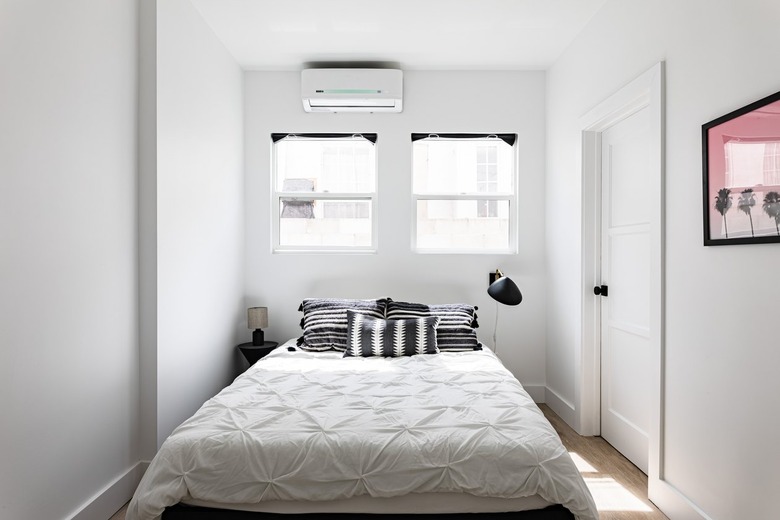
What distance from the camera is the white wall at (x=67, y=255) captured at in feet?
5.88

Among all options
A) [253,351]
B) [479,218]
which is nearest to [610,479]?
[479,218]

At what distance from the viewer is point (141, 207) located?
2645mm

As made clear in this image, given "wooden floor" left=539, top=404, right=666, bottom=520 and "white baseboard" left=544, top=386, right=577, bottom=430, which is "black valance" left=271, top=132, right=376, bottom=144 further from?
"wooden floor" left=539, top=404, right=666, bottom=520

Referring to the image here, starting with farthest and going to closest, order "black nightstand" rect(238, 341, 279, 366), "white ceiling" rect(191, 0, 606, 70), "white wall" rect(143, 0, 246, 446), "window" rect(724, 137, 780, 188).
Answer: "black nightstand" rect(238, 341, 279, 366) → "white ceiling" rect(191, 0, 606, 70) → "white wall" rect(143, 0, 246, 446) → "window" rect(724, 137, 780, 188)

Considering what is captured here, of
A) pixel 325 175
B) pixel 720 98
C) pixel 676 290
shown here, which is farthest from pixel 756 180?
pixel 325 175

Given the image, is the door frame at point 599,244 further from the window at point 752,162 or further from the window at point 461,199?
the window at point 461,199

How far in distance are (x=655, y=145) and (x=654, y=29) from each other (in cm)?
57

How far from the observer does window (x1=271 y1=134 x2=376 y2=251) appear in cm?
431

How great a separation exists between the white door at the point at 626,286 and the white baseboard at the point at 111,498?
2.70 metres

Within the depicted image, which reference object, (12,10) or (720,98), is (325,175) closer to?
(12,10)

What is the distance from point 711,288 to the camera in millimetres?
2059

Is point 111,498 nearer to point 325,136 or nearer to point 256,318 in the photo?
point 256,318

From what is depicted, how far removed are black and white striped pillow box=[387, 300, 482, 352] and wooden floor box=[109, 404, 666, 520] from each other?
0.90 m

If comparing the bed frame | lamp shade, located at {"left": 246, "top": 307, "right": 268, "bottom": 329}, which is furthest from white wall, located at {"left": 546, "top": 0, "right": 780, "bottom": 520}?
lamp shade, located at {"left": 246, "top": 307, "right": 268, "bottom": 329}
